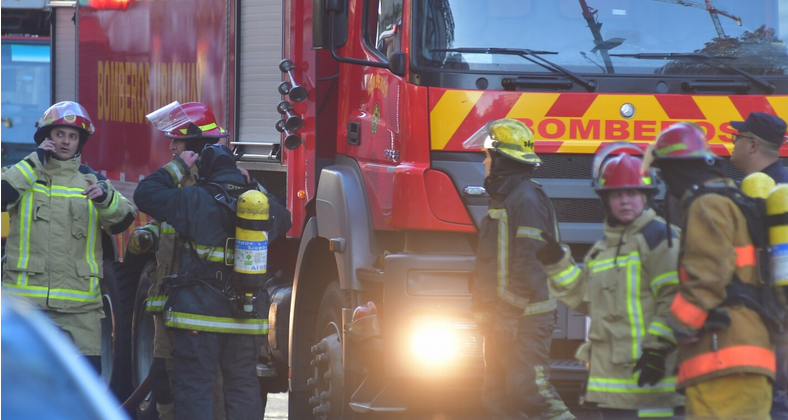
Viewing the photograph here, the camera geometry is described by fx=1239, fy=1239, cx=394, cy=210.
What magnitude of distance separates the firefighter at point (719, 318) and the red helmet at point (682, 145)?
111 mm

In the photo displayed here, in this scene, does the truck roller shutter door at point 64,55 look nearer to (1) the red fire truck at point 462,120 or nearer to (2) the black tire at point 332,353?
(2) the black tire at point 332,353

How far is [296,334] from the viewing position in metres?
6.83

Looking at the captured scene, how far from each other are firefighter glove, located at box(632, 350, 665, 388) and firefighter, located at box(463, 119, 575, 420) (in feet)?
3.79

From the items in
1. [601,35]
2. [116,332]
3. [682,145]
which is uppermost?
[601,35]

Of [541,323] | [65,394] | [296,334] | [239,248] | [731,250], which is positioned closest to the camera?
[65,394]

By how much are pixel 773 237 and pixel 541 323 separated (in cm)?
151

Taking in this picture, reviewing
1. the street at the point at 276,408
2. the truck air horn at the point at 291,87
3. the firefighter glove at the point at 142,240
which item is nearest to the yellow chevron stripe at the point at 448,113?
the truck air horn at the point at 291,87

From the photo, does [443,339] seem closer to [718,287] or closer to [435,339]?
[435,339]

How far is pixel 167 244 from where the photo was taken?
20.4 ft

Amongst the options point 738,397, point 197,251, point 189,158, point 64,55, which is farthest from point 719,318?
point 64,55

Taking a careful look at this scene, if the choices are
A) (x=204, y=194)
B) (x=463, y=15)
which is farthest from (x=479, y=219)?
(x=204, y=194)

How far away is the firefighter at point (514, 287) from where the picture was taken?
5.36 metres

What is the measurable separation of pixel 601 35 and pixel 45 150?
281cm

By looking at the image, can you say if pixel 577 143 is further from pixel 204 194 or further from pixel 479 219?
pixel 204 194
